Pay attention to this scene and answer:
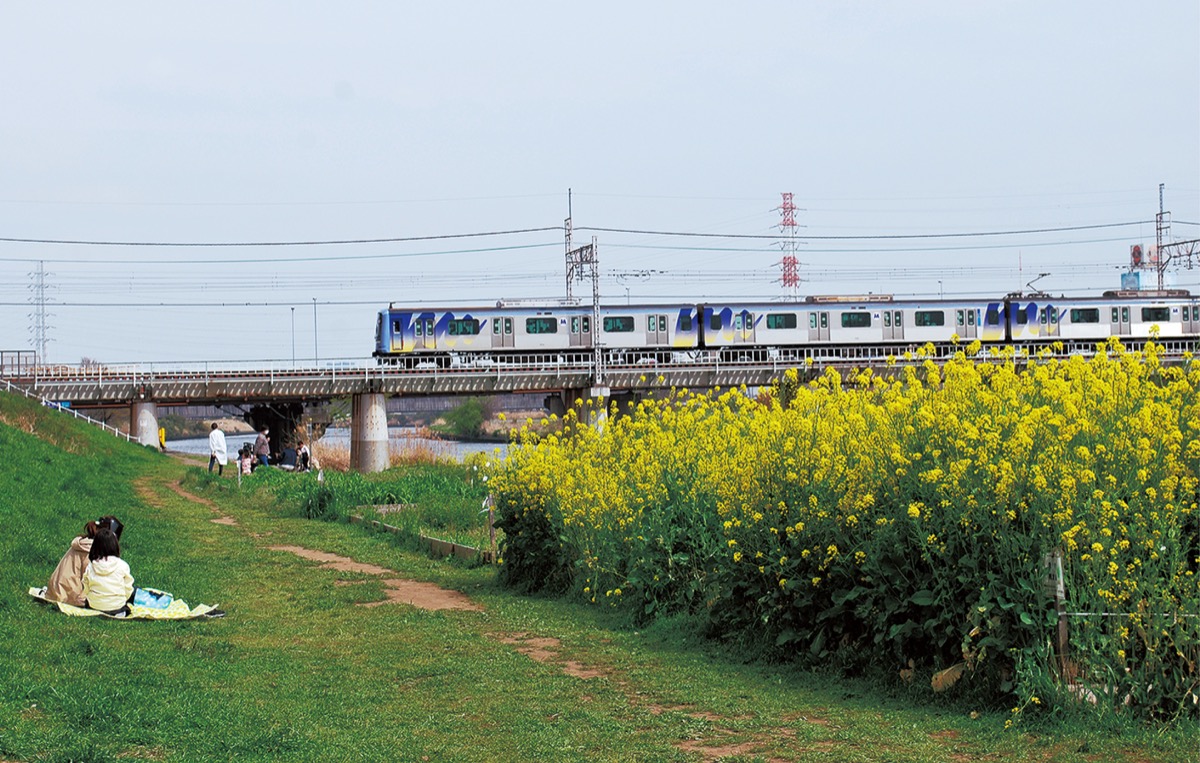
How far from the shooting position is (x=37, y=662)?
9141mm

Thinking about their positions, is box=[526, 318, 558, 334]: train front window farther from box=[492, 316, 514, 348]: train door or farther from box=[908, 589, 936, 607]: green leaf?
box=[908, 589, 936, 607]: green leaf

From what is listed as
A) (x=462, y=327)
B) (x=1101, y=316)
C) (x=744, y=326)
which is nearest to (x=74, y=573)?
(x=462, y=327)

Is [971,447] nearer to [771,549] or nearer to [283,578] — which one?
[771,549]

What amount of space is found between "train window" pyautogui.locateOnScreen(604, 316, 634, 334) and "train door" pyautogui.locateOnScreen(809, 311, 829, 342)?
321 inches

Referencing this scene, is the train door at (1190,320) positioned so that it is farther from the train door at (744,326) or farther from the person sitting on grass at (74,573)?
the person sitting on grass at (74,573)

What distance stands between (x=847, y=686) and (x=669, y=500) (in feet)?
11.5

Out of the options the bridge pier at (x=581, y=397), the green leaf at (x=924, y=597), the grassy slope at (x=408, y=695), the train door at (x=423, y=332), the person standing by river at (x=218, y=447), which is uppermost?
the train door at (x=423, y=332)

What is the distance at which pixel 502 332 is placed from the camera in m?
57.5

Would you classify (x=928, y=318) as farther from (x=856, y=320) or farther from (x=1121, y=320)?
(x=1121, y=320)

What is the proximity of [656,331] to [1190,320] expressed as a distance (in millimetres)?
24677

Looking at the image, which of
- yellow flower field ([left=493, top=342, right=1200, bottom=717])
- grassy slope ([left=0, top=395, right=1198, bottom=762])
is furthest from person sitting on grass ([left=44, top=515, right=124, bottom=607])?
yellow flower field ([left=493, top=342, right=1200, bottom=717])

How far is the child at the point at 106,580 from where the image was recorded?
11.4m

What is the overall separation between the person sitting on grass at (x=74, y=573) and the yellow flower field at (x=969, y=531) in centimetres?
481

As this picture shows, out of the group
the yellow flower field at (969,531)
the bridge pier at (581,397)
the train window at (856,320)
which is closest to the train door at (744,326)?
the train window at (856,320)
